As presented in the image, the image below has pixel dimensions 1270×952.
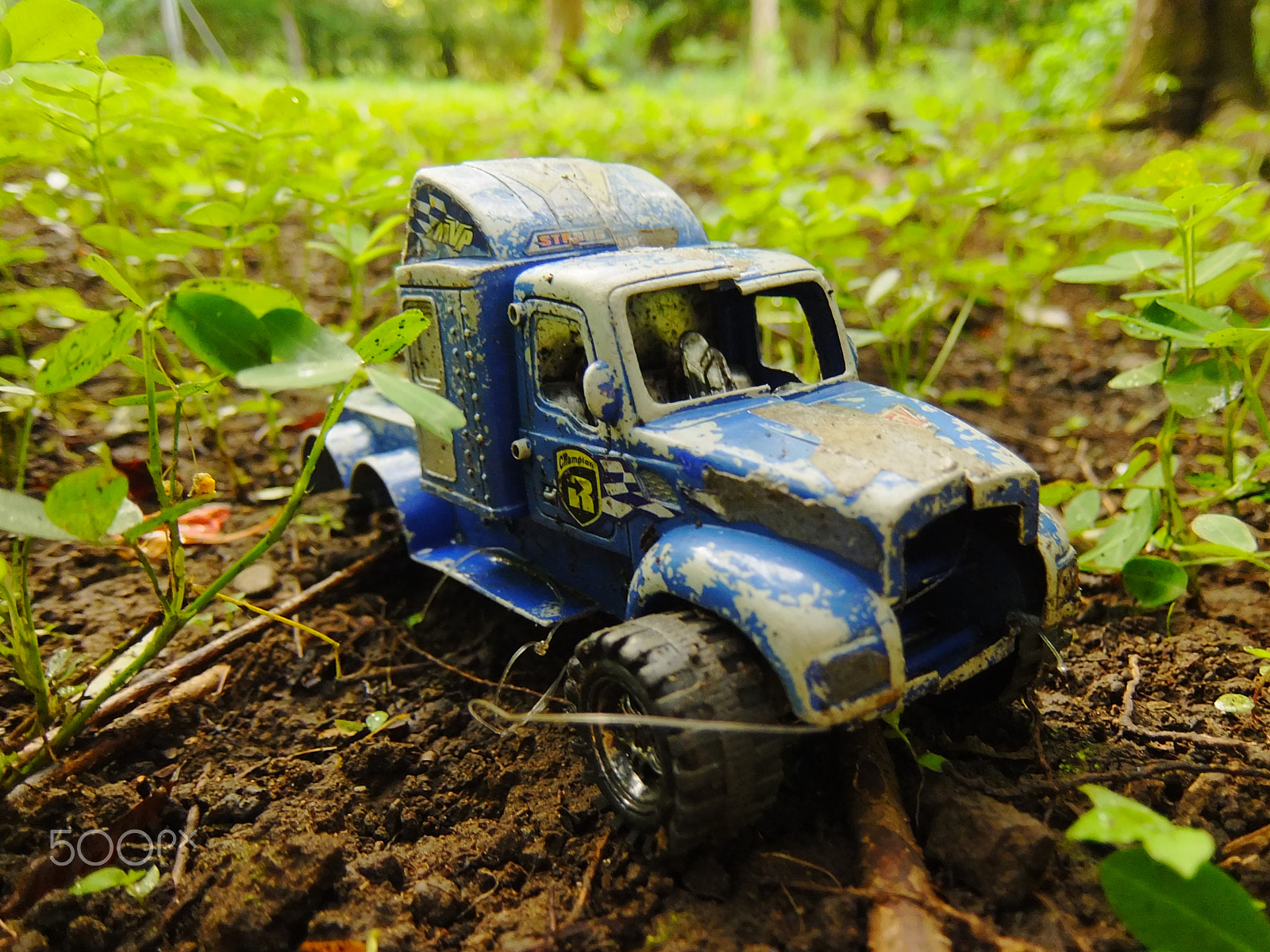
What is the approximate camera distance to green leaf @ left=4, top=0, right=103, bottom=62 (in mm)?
2297

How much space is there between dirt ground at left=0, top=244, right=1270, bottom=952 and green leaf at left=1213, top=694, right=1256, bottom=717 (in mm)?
34

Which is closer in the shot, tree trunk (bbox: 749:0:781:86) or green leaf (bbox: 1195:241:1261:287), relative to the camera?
green leaf (bbox: 1195:241:1261:287)

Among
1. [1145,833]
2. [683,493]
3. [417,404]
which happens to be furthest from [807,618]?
[417,404]

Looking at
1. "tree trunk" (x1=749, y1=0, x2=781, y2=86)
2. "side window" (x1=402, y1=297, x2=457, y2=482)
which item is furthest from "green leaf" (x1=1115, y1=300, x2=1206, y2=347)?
"tree trunk" (x1=749, y1=0, x2=781, y2=86)

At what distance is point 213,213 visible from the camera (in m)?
3.16

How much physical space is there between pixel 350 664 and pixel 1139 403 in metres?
4.57

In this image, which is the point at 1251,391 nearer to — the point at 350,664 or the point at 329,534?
the point at 350,664

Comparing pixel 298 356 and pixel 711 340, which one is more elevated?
pixel 298 356

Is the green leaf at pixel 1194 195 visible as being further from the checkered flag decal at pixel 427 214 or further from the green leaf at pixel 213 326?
the green leaf at pixel 213 326

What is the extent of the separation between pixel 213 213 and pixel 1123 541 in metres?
3.47

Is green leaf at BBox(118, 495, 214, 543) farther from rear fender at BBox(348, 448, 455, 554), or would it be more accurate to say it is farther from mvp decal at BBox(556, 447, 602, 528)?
rear fender at BBox(348, 448, 455, 554)

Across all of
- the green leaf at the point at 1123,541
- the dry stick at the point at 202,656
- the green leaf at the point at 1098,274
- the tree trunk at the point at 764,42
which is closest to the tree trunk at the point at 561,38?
the tree trunk at the point at 764,42

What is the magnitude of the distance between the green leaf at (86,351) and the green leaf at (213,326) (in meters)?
0.09

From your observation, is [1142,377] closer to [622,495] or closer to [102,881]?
[622,495]
